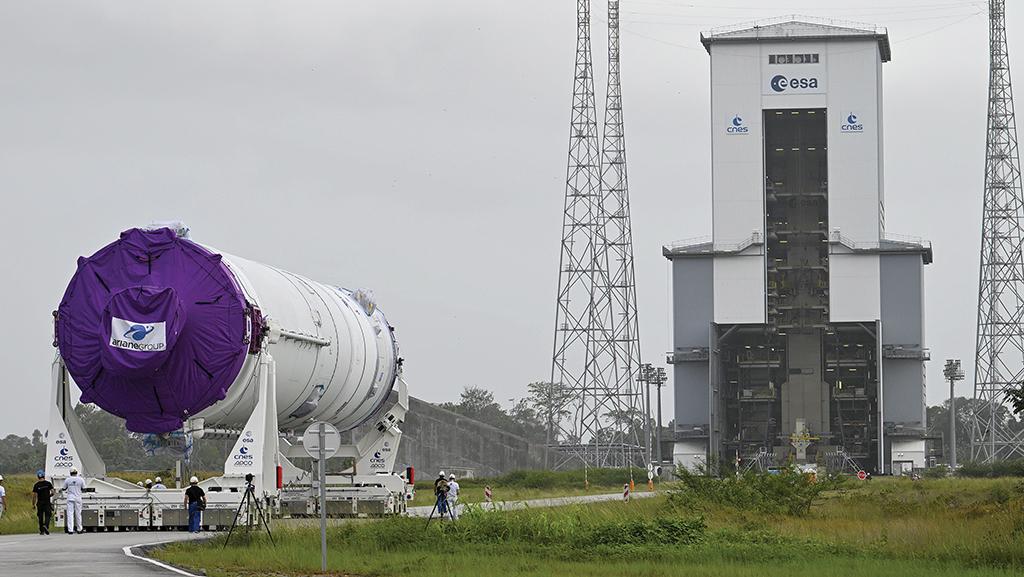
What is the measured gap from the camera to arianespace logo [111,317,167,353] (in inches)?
1121

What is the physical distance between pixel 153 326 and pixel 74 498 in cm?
371

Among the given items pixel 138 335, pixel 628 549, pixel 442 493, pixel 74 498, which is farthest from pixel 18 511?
pixel 628 549

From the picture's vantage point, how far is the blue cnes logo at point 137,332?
28531 millimetres

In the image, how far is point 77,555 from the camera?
24469 mm

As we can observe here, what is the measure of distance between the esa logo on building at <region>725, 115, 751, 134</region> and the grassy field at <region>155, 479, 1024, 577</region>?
44677mm

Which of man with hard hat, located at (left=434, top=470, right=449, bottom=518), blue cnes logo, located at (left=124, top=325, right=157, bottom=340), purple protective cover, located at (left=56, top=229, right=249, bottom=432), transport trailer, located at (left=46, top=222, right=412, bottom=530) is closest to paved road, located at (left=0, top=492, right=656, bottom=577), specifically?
transport trailer, located at (left=46, top=222, right=412, bottom=530)

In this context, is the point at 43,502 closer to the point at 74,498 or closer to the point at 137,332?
the point at 74,498

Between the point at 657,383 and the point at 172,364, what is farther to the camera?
the point at 657,383

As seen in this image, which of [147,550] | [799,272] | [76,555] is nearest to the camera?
[76,555]

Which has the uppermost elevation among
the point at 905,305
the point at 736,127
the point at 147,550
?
the point at 736,127

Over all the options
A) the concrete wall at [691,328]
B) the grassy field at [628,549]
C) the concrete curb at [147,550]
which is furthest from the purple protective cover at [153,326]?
the concrete wall at [691,328]

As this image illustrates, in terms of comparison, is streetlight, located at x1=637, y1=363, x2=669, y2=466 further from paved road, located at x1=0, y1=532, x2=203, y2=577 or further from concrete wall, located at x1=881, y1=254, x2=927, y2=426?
paved road, located at x1=0, y1=532, x2=203, y2=577

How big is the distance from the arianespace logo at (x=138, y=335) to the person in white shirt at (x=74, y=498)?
2759mm

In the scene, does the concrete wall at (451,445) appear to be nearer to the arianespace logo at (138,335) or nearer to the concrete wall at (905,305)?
the concrete wall at (905,305)
